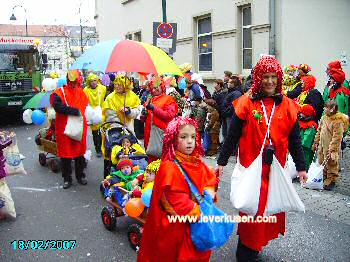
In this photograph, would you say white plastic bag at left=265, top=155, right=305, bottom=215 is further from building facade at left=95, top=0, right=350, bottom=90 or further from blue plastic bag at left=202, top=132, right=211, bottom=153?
building facade at left=95, top=0, right=350, bottom=90

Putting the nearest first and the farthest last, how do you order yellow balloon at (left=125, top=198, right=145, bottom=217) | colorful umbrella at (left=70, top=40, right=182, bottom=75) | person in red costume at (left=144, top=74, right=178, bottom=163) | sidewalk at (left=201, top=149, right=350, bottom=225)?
yellow balloon at (left=125, top=198, right=145, bottom=217)
colorful umbrella at (left=70, top=40, right=182, bottom=75)
sidewalk at (left=201, top=149, right=350, bottom=225)
person in red costume at (left=144, top=74, right=178, bottom=163)

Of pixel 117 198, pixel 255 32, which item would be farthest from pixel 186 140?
pixel 255 32

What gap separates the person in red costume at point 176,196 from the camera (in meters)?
2.83

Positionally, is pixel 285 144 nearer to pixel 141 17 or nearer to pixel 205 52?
pixel 205 52

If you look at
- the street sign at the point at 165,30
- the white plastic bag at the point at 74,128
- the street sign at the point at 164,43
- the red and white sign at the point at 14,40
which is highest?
the red and white sign at the point at 14,40

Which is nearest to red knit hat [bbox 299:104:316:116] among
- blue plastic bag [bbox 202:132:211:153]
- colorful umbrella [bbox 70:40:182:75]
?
blue plastic bag [bbox 202:132:211:153]

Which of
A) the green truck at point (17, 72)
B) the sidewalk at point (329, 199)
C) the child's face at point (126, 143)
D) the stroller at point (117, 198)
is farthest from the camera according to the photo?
the green truck at point (17, 72)

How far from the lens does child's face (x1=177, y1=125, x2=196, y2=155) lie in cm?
298

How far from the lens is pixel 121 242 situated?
460 cm

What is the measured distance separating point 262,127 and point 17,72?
13079 millimetres

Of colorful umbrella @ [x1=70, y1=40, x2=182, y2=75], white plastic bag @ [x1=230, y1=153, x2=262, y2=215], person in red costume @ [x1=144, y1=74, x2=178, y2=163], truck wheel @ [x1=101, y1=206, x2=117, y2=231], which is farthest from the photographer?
person in red costume @ [x1=144, y1=74, x2=178, y2=163]
